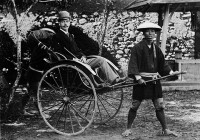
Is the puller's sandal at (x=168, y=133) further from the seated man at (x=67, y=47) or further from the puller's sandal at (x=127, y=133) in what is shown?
A: the seated man at (x=67, y=47)

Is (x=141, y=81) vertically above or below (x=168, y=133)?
above

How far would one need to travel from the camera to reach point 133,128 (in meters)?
6.20

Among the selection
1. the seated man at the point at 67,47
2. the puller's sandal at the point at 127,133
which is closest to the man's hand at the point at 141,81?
the seated man at the point at 67,47

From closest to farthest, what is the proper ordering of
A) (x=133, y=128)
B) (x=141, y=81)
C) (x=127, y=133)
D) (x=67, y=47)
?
1. (x=141, y=81)
2. (x=127, y=133)
3. (x=67, y=47)
4. (x=133, y=128)

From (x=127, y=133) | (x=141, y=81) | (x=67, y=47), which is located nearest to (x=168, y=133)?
(x=127, y=133)

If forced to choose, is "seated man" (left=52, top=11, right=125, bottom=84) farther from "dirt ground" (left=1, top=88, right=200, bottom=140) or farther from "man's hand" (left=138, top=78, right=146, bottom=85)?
"dirt ground" (left=1, top=88, right=200, bottom=140)

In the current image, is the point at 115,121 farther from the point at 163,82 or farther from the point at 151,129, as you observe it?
the point at 163,82

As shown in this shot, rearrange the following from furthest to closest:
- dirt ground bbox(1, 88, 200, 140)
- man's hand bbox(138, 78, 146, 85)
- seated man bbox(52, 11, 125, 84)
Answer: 1. seated man bbox(52, 11, 125, 84)
2. dirt ground bbox(1, 88, 200, 140)
3. man's hand bbox(138, 78, 146, 85)

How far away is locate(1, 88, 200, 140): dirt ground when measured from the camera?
18.4ft

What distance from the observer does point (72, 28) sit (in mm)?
11289

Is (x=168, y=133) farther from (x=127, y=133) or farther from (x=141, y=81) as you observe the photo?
(x=141, y=81)

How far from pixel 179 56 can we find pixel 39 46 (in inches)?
238

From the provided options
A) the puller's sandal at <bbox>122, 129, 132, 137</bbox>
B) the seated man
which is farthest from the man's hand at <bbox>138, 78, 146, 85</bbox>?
the puller's sandal at <bbox>122, 129, 132, 137</bbox>

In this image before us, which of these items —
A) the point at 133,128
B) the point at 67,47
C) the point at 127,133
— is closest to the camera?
the point at 127,133
